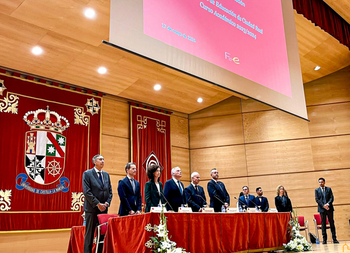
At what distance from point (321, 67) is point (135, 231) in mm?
7031

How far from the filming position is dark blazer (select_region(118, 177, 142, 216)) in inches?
171

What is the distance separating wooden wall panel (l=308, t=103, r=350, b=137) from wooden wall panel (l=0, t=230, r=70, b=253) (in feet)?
20.7

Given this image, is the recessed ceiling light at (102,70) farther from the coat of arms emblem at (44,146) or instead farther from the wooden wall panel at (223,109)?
the wooden wall panel at (223,109)

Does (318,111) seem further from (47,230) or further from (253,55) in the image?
(47,230)

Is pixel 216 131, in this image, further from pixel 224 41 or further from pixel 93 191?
pixel 93 191

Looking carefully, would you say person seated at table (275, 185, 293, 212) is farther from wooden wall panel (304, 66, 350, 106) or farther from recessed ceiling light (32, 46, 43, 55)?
recessed ceiling light (32, 46, 43, 55)

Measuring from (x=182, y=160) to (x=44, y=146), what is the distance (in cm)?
395

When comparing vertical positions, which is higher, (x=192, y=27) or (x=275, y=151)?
(x=192, y=27)

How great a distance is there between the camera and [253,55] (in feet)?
15.2

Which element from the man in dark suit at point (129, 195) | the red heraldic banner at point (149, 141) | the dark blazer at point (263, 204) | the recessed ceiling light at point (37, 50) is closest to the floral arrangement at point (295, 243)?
the dark blazer at point (263, 204)

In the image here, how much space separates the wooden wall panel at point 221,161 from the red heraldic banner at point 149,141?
1.02 meters

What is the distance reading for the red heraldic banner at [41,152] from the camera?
6.09 metres

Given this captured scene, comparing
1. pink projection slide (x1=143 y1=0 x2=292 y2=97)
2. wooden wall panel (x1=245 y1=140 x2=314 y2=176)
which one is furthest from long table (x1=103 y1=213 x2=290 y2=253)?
wooden wall panel (x1=245 y1=140 x2=314 y2=176)

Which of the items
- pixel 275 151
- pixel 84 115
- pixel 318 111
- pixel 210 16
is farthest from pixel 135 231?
pixel 318 111
